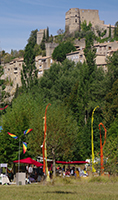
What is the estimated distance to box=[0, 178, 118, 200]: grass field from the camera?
15.7 m

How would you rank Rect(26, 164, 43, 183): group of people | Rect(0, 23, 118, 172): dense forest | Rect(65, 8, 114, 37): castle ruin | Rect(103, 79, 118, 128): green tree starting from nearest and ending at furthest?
1. Rect(26, 164, 43, 183): group of people
2. Rect(0, 23, 118, 172): dense forest
3. Rect(103, 79, 118, 128): green tree
4. Rect(65, 8, 114, 37): castle ruin

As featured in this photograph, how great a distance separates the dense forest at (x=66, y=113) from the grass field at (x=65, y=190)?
6015mm

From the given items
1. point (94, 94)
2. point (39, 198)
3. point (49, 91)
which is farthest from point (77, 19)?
point (39, 198)

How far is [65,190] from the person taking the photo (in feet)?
63.6

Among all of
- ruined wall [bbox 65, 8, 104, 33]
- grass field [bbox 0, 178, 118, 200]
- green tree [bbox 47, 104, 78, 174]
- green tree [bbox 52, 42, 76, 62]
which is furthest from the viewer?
ruined wall [bbox 65, 8, 104, 33]

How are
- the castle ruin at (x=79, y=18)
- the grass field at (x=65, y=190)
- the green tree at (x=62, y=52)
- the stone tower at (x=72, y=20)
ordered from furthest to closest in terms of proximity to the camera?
the castle ruin at (x=79, y=18), the stone tower at (x=72, y=20), the green tree at (x=62, y=52), the grass field at (x=65, y=190)

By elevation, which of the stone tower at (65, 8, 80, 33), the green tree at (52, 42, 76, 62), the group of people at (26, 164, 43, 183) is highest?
the stone tower at (65, 8, 80, 33)

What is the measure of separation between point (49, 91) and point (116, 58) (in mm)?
14495

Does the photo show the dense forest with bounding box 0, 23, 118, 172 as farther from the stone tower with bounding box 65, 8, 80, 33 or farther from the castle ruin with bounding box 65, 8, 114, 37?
the castle ruin with bounding box 65, 8, 114, 37

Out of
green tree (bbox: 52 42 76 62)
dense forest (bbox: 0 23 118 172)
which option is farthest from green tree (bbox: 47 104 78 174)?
green tree (bbox: 52 42 76 62)

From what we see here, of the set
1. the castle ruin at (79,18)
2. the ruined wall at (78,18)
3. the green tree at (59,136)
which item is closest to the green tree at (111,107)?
the green tree at (59,136)

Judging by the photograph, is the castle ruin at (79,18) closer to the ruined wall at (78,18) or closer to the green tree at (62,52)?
the ruined wall at (78,18)

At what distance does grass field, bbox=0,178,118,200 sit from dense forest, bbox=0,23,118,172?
6015 mm

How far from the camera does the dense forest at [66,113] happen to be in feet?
127
